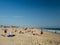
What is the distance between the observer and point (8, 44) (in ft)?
32.2

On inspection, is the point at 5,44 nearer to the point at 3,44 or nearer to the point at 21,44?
the point at 3,44

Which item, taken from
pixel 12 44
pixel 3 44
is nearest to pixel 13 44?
pixel 12 44

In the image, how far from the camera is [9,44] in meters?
9.86

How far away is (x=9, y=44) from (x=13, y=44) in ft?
0.98

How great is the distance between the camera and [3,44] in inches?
382

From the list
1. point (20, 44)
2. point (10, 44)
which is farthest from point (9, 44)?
point (20, 44)

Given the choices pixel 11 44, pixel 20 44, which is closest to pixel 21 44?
pixel 20 44

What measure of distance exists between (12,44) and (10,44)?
5.9 inches

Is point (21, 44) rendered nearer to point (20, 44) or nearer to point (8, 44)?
point (20, 44)

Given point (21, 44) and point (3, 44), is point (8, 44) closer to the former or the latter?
point (3, 44)

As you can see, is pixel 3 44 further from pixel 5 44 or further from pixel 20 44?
pixel 20 44

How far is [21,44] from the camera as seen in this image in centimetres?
995

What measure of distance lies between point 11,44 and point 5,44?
442 mm

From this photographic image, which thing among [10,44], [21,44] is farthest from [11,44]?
[21,44]
